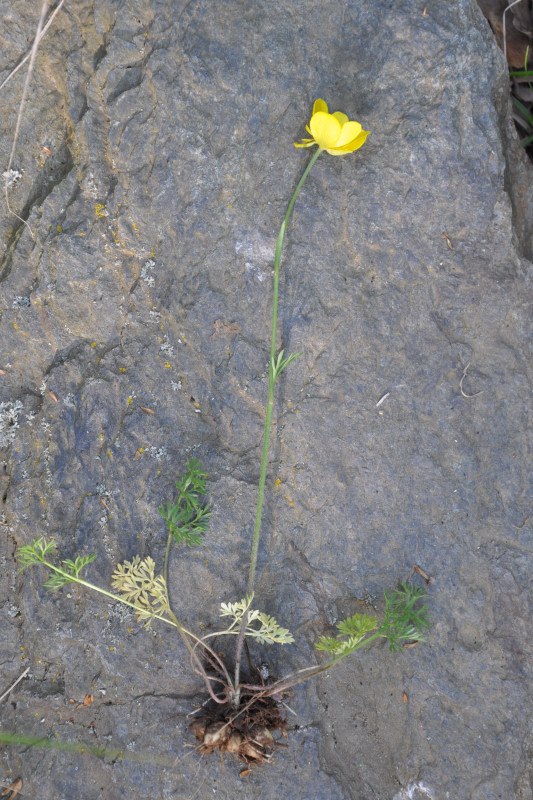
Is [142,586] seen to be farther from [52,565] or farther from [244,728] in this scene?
[244,728]

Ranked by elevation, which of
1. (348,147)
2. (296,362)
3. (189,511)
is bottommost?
(189,511)

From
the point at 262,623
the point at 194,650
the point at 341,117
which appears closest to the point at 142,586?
the point at 194,650

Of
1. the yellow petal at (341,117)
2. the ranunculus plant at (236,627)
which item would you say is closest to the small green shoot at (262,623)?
the ranunculus plant at (236,627)

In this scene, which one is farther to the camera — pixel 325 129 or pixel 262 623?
pixel 262 623

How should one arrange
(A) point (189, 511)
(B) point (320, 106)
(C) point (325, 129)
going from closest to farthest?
(C) point (325, 129) → (B) point (320, 106) → (A) point (189, 511)

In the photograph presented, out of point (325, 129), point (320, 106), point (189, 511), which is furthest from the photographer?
point (189, 511)

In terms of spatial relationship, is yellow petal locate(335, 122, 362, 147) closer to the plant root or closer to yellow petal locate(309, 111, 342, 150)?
yellow petal locate(309, 111, 342, 150)
